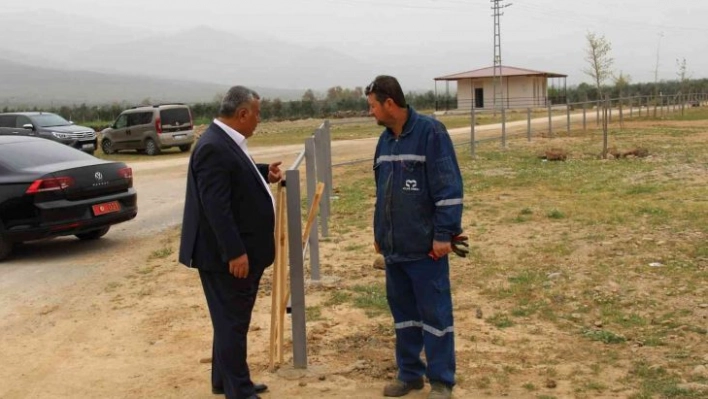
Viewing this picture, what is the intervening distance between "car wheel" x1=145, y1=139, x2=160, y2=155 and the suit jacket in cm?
2289

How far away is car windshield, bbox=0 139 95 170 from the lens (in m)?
9.19

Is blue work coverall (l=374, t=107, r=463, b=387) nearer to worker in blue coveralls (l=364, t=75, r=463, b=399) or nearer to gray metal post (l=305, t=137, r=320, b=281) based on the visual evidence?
worker in blue coveralls (l=364, t=75, r=463, b=399)

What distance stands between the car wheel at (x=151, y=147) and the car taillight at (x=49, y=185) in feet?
58.3

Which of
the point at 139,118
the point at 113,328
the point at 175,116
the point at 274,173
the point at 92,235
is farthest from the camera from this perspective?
the point at 139,118

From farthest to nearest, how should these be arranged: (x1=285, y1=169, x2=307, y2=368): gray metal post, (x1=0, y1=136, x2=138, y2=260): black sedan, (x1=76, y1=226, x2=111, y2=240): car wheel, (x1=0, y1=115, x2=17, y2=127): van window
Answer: (x1=0, y1=115, x2=17, y2=127): van window
(x1=76, y1=226, x2=111, y2=240): car wheel
(x1=0, y1=136, x2=138, y2=260): black sedan
(x1=285, y1=169, x2=307, y2=368): gray metal post

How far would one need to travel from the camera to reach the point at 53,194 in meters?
8.89

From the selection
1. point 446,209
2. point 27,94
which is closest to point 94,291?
point 446,209

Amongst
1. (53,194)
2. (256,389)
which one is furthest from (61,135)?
(256,389)

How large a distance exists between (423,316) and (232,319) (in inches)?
41.2

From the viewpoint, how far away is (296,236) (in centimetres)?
495

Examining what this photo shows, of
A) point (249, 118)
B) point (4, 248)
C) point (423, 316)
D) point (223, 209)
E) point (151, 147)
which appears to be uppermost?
point (249, 118)

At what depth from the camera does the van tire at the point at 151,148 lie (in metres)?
26.5

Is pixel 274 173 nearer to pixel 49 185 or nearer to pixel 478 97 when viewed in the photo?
pixel 49 185

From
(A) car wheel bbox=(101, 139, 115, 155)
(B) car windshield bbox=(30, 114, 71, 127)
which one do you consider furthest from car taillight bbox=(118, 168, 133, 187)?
(A) car wheel bbox=(101, 139, 115, 155)
